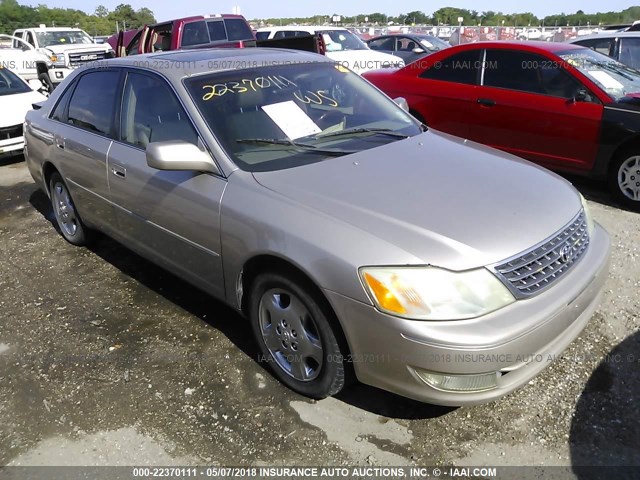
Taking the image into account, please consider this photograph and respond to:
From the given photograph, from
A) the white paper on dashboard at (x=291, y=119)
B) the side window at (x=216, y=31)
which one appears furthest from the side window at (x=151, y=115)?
the side window at (x=216, y=31)

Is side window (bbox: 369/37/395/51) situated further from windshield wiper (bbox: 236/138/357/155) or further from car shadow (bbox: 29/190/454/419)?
windshield wiper (bbox: 236/138/357/155)

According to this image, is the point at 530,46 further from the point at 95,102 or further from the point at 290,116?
the point at 95,102

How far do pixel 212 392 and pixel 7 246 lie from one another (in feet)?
10.5

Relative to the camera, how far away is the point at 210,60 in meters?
3.58

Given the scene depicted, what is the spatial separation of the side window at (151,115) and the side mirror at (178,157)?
0.59ft

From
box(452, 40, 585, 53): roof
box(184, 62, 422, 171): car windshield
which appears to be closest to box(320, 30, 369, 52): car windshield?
box(452, 40, 585, 53): roof

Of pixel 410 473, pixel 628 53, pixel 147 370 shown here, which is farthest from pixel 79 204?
pixel 628 53

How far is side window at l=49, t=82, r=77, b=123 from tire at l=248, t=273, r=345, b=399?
271cm

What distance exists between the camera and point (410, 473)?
241 cm

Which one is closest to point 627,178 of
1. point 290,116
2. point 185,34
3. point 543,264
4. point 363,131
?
point 363,131

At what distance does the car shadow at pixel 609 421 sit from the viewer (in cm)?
241

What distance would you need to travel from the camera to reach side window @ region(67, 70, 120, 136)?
3910mm

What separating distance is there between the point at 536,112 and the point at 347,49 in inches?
349

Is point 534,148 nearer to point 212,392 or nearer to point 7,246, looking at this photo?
point 212,392
